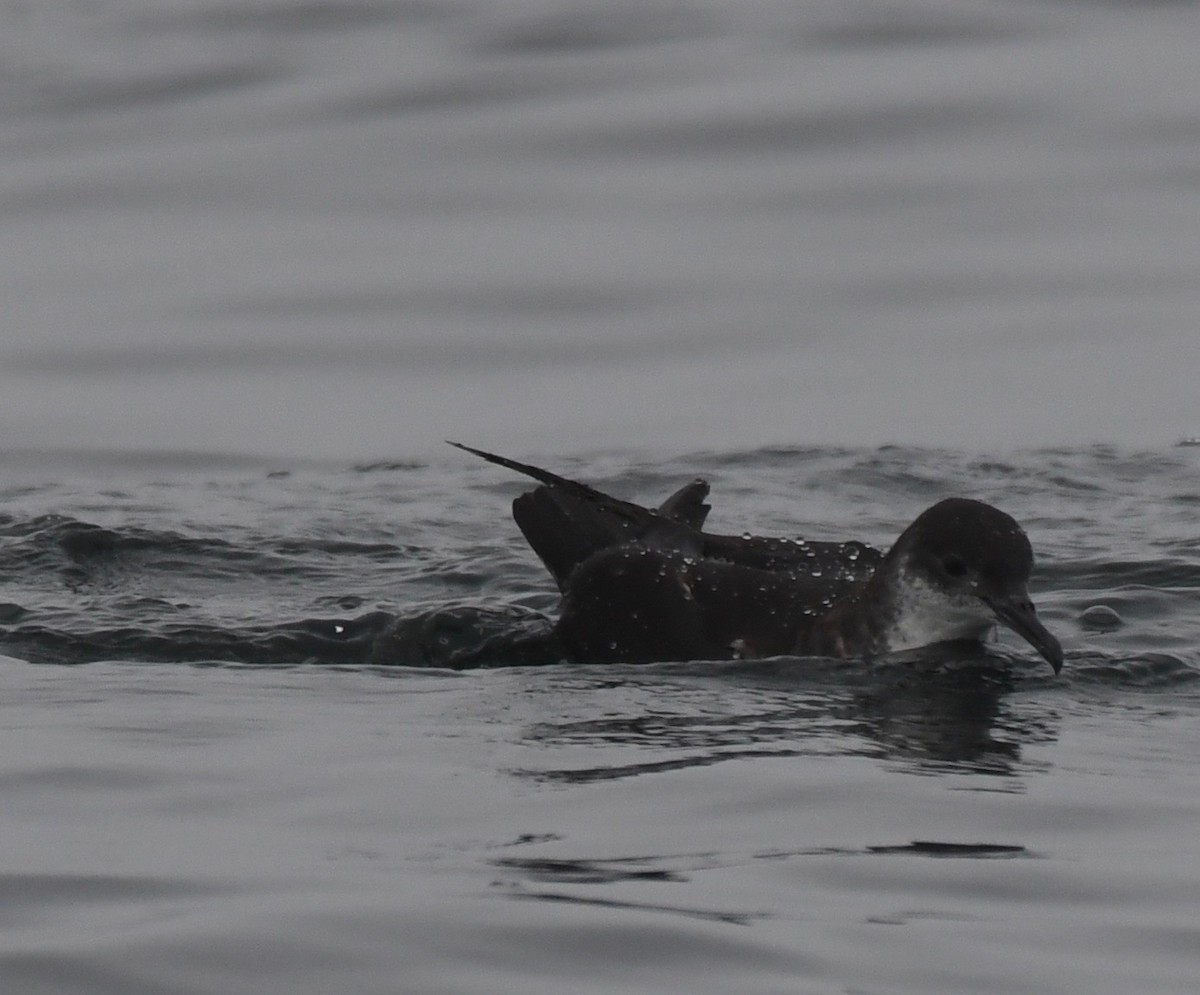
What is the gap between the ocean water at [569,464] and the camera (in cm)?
495

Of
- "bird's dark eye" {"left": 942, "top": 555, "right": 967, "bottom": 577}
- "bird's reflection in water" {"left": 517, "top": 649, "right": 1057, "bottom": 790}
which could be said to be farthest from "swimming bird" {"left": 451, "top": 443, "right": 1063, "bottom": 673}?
"bird's reflection in water" {"left": 517, "top": 649, "right": 1057, "bottom": 790}

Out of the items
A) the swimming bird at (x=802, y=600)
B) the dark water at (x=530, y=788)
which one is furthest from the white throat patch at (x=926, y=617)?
the dark water at (x=530, y=788)

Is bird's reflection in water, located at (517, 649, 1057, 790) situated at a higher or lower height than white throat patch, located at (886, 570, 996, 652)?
lower

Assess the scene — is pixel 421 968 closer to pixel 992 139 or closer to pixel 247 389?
pixel 247 389

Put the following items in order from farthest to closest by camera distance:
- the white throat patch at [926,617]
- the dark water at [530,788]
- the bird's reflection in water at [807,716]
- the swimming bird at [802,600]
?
the white throat patch at [926,617] → the swimming bird at [802,600] → the bird's reflection in water at [807,716] → the dark water at [530,788]

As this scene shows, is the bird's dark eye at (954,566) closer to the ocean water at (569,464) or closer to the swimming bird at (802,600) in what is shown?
the swimming bird at (802,600)

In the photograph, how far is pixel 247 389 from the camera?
13.1m

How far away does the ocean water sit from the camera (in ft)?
16.3

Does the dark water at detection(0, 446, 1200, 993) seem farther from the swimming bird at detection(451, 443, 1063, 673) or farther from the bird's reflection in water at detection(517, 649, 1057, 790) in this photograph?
the swimming bird at detection(451, 443, 1063, 673)

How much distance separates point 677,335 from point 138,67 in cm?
714

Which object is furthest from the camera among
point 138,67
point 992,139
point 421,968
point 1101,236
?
point 138,67

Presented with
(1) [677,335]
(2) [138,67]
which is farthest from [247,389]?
(2) [138,67]

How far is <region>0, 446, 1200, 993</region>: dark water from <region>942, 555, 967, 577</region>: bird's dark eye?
1.01 ft

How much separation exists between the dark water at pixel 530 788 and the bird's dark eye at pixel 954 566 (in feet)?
1.01
